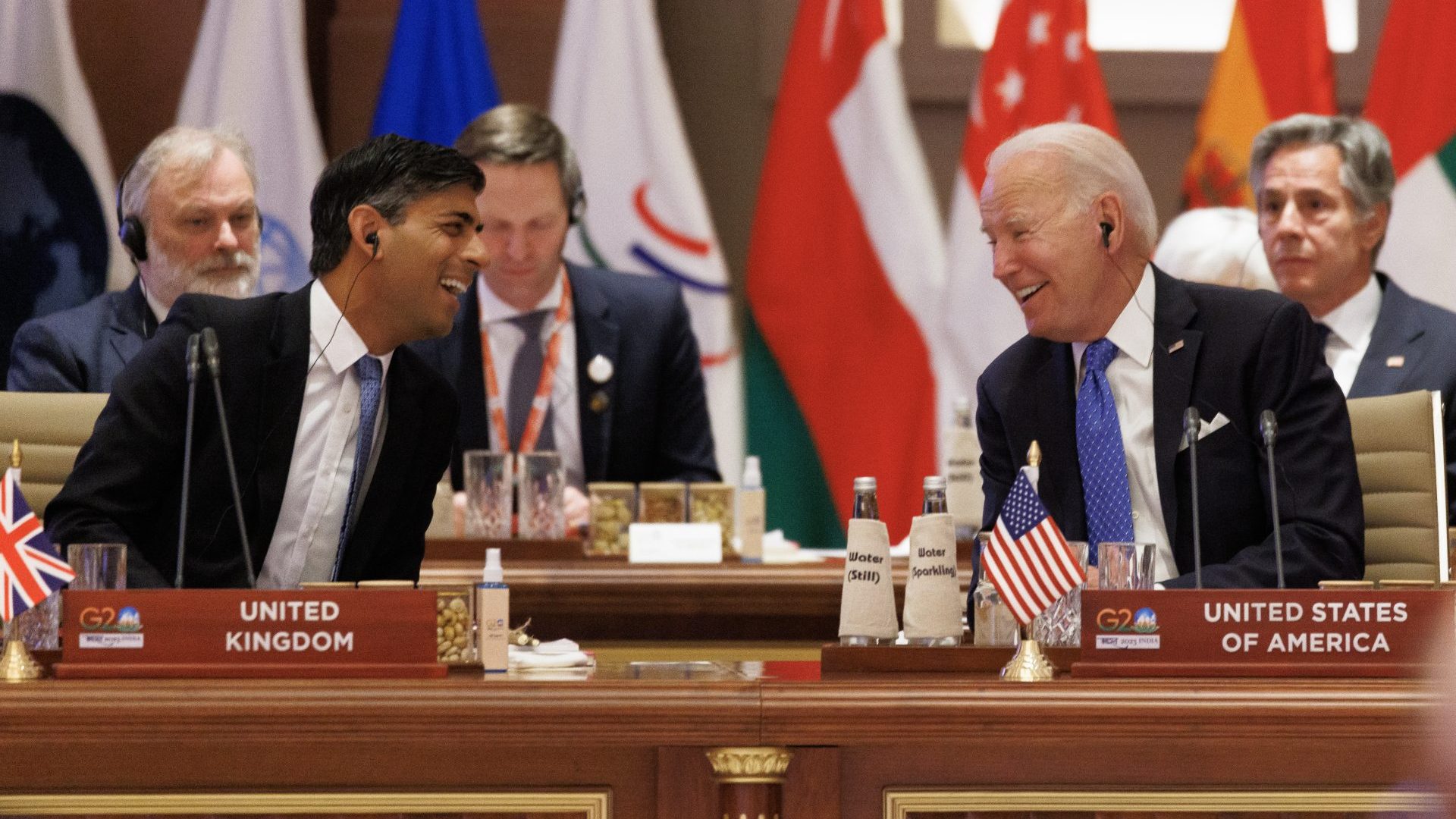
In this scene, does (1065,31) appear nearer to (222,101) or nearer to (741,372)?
(741,372)

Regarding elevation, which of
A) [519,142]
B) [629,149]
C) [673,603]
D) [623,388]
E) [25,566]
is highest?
[629,149]

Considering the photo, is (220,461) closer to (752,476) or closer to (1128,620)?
(1128,620)

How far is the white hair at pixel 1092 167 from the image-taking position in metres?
2.90

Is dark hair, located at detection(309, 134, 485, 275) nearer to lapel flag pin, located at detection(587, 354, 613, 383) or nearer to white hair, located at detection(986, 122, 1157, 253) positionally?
white hair, located at detection(986, 122, 1157, 253)

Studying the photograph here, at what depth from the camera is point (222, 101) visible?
5.39 m

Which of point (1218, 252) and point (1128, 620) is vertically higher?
point (1218, 252)

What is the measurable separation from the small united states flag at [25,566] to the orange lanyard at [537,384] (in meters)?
2.53

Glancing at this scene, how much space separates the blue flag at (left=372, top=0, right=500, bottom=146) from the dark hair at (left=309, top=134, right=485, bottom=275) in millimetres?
2486

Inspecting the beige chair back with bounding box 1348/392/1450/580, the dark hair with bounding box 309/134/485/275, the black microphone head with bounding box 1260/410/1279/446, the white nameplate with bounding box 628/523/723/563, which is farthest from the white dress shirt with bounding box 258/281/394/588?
the beige chair back with bounding box 1348/392/1450/580

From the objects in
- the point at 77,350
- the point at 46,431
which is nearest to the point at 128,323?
the point at 77,350

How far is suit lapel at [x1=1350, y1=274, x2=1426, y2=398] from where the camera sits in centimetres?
411

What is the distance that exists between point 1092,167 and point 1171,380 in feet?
1.20

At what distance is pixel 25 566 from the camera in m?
2.14

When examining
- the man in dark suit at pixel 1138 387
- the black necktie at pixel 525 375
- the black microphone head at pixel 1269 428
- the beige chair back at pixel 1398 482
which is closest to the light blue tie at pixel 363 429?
the man in dark suit at pixel 1138 387
